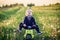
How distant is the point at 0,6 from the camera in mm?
1433

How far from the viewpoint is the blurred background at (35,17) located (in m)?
1.36

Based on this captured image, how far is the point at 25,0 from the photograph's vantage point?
55.9 inches

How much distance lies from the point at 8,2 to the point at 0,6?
10cm

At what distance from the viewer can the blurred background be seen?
4.45ft

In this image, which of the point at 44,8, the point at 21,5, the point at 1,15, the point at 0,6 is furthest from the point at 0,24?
the point at 44,8

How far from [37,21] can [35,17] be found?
0.16 ft

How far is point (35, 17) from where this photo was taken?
138 cm

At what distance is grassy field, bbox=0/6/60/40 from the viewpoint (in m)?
1.35

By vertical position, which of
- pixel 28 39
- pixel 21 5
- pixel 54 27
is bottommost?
pixel 28 39

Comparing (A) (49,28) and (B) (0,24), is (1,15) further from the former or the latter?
(A) (49,28)

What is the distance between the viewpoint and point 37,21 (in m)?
1.37

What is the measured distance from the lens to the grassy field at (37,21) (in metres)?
1.35

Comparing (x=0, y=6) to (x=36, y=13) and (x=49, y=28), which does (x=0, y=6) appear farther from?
(x=49, y=28)

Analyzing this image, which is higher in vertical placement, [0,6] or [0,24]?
[0,6]
